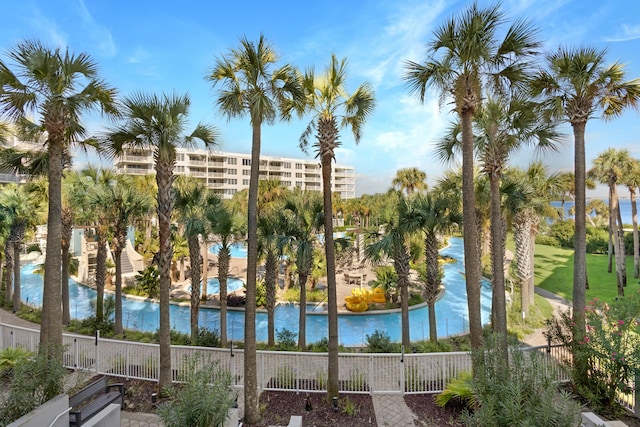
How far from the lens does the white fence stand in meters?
8.30

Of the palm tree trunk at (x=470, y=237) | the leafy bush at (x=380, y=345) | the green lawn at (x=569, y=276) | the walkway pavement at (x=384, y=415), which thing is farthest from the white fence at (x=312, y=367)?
the green lawn at (x=569, y=276)

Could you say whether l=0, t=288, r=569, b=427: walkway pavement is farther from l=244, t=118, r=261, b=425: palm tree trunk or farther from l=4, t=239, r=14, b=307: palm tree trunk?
l=4, t=239, r=14, b=307: palm tree trunk

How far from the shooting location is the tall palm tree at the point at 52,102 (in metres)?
7.39

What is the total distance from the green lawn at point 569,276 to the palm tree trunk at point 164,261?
65.3 ft

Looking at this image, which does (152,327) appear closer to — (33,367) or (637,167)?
(33,367)

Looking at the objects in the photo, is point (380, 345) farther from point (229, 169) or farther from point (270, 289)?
point (229, 169)

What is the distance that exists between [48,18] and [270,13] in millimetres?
6320

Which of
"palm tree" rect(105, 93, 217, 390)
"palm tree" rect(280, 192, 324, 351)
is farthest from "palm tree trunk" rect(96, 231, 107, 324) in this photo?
"palm tree" rect(280, 192, 324, 351)

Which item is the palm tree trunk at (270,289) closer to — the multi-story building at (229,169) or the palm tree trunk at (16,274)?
the palm tree trunk at (16,274)

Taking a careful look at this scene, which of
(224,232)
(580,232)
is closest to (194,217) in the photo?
(224,232)

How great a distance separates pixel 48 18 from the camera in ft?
30.0

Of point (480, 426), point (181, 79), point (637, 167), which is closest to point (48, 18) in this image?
point (181, 79)

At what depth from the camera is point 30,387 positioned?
549 centimetres

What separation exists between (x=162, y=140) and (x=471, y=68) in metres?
7.73
